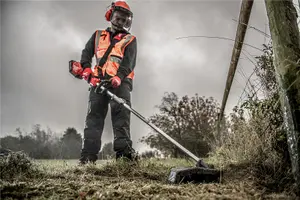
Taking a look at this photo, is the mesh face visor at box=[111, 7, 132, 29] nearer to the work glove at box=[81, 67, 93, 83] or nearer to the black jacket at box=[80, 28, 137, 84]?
the black jacket at box=[80, 28, 137, 84]

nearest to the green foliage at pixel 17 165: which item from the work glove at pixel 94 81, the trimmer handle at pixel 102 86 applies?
the trimmer handle at pixel 102 86

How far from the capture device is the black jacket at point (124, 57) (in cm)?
407

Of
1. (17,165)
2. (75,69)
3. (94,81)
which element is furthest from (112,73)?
(17,165)

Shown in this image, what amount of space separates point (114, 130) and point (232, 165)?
1.88 metres

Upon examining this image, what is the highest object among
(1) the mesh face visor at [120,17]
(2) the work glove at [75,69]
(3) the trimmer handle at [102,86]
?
(1) the mesh face visor at [120,17]

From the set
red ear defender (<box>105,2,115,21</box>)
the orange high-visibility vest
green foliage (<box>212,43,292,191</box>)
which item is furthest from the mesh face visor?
green foliage (<box>212,43,292,191</box>)

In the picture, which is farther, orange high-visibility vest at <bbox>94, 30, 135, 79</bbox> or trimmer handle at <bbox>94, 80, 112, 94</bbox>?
orange high-visibility vest at <bbox>94, 30, 135, 79</bbox>

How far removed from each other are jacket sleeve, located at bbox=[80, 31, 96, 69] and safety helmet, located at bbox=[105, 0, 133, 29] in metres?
0.44

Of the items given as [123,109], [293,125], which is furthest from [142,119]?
[293,125]

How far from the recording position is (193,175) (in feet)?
7.38

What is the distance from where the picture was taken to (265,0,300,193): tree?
1.53 metres

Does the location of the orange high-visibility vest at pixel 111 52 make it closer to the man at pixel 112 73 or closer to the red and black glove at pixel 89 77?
the man at pixel 112 73

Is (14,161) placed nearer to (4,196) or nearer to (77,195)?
(4,196)

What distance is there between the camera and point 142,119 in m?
3.30
